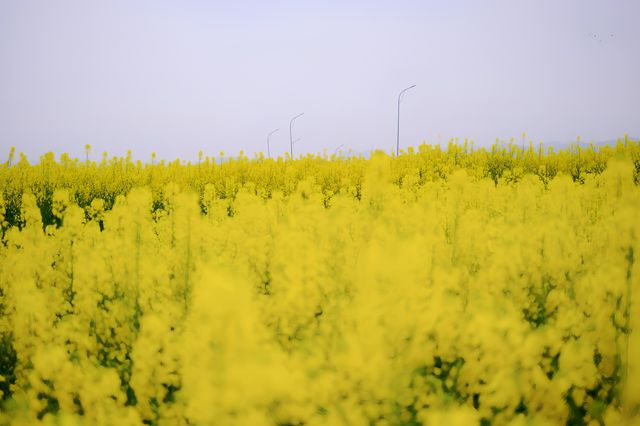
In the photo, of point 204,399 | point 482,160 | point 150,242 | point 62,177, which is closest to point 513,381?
point 204,399

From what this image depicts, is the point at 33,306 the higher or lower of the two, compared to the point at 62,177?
lower

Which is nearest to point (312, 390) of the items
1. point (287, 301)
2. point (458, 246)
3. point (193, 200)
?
point (287, 301)

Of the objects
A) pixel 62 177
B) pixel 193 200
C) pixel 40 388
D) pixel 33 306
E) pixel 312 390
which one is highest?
pixel 62 177

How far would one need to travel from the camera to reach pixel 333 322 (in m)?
2.00

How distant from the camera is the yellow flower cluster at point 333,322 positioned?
132 cm

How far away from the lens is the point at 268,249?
3463mm

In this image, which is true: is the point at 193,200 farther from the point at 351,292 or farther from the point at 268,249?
the point at 351,292

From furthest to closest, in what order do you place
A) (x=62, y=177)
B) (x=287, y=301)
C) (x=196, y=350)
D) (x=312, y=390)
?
(x=62, y=177)
(x=287, y=301)
(x=196, y=350)
(x=312, y=390)

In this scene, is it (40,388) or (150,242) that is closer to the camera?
(40,388)

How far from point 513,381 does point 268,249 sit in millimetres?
2234

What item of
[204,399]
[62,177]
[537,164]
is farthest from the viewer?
[537,164]

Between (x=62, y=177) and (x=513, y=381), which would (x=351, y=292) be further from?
(x=62, y=177)

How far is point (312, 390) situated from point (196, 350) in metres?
0.47

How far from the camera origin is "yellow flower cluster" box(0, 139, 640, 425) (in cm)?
132
